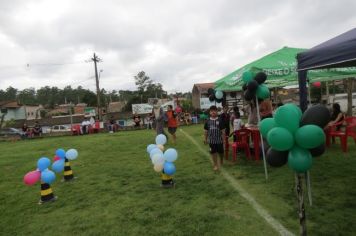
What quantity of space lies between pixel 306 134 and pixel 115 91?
108033 millimetres

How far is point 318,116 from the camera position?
3324mm

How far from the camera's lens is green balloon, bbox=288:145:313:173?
3348 millimetres

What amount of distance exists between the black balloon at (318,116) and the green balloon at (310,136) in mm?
85

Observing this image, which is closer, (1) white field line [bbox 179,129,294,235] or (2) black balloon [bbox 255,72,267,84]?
(1) white field line [bbox 179,129,294,235]

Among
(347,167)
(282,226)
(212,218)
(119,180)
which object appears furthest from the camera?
(119,180)

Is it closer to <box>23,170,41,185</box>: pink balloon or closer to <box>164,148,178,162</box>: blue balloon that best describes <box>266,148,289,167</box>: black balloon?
<box>164,148,178,162</box>: blue balloon

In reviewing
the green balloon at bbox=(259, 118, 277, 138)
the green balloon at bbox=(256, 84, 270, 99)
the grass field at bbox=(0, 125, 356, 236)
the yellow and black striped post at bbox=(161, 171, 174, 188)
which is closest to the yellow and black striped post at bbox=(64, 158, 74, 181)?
the grass field at bbox=(0, 125, 356, 236)

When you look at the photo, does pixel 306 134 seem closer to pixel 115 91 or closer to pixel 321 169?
pixel 321 169

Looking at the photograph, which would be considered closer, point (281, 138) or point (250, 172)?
point (281, 138)

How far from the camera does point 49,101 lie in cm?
Answer: 10931

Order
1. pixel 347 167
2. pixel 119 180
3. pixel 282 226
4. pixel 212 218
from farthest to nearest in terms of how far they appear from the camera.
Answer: pixel 119 180
pixel 347 167
pixel 212 218
pixel 282 226

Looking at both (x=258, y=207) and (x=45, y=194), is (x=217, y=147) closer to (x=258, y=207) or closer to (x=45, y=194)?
(x=258, y=207)

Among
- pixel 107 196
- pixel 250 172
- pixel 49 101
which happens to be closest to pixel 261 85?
pixel 250 172

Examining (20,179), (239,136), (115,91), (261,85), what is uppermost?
(115,91)
